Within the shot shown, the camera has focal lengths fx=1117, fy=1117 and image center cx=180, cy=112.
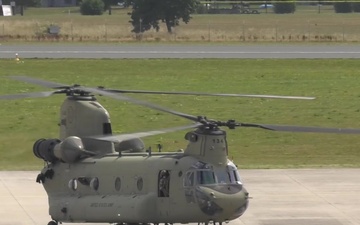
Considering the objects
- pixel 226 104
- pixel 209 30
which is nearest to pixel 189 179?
pixel 226 104

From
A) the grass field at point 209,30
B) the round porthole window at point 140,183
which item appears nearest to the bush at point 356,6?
the grass field at point 209,30

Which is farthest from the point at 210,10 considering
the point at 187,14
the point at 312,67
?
the point at 312,67

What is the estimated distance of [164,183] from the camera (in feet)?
69.9

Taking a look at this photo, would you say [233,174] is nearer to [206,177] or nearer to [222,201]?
[206,177]

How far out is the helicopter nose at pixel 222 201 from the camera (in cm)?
2050

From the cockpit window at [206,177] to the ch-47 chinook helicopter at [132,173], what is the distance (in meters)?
0.02

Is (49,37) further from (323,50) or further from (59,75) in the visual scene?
(59,75)

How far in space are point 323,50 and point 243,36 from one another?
1724cm

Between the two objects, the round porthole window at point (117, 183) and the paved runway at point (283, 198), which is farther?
the paved runway at point (283, 198)

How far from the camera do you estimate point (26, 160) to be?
35.0 meters

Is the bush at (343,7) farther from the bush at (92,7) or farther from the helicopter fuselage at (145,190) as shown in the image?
the helicopter fuselage at (145,190)

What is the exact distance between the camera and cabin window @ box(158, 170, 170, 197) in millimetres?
21266

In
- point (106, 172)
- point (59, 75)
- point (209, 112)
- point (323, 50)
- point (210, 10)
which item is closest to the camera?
point (106, 172)

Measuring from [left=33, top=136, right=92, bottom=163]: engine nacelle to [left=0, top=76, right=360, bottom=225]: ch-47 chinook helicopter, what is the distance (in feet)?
0.07
